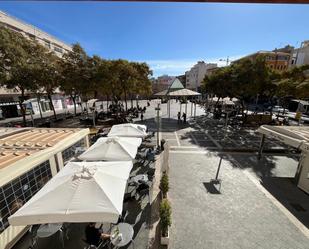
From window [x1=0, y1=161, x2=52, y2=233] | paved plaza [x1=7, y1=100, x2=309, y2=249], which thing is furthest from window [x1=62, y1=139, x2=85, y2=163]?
paved plaza [x1=7, y1=100, x2=309, y2=249]

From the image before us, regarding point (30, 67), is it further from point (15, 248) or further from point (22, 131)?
point (15, 248)

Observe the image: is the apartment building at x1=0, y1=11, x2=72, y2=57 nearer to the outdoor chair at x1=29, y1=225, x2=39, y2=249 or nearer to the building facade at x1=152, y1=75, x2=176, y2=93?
the outdoor chair at x1=29, y1=225, x2=39, y2=249

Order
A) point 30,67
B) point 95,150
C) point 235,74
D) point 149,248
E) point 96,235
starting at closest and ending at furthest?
point 96,235, point 149,248, point 95,150, point 30,67, point 235,74

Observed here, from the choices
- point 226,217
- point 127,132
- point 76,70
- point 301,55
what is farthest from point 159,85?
point 226,217

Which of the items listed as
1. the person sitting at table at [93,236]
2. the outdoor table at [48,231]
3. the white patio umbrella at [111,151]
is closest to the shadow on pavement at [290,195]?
the white patio umbrella at [111,151]

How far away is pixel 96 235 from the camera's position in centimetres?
487

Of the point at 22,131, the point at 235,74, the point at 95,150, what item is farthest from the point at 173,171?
the point at 235,74

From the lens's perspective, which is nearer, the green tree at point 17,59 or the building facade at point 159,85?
the green tree at point 17,59

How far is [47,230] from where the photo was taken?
5.15 metres

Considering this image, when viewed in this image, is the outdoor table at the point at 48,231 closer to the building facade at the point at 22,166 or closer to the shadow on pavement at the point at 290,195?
the building facade at the point at 22,166

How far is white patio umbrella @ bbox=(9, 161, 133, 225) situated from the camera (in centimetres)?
409

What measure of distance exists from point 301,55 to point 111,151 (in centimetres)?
6156

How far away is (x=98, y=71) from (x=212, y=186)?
18023 mm

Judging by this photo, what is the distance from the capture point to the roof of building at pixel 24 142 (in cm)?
618
